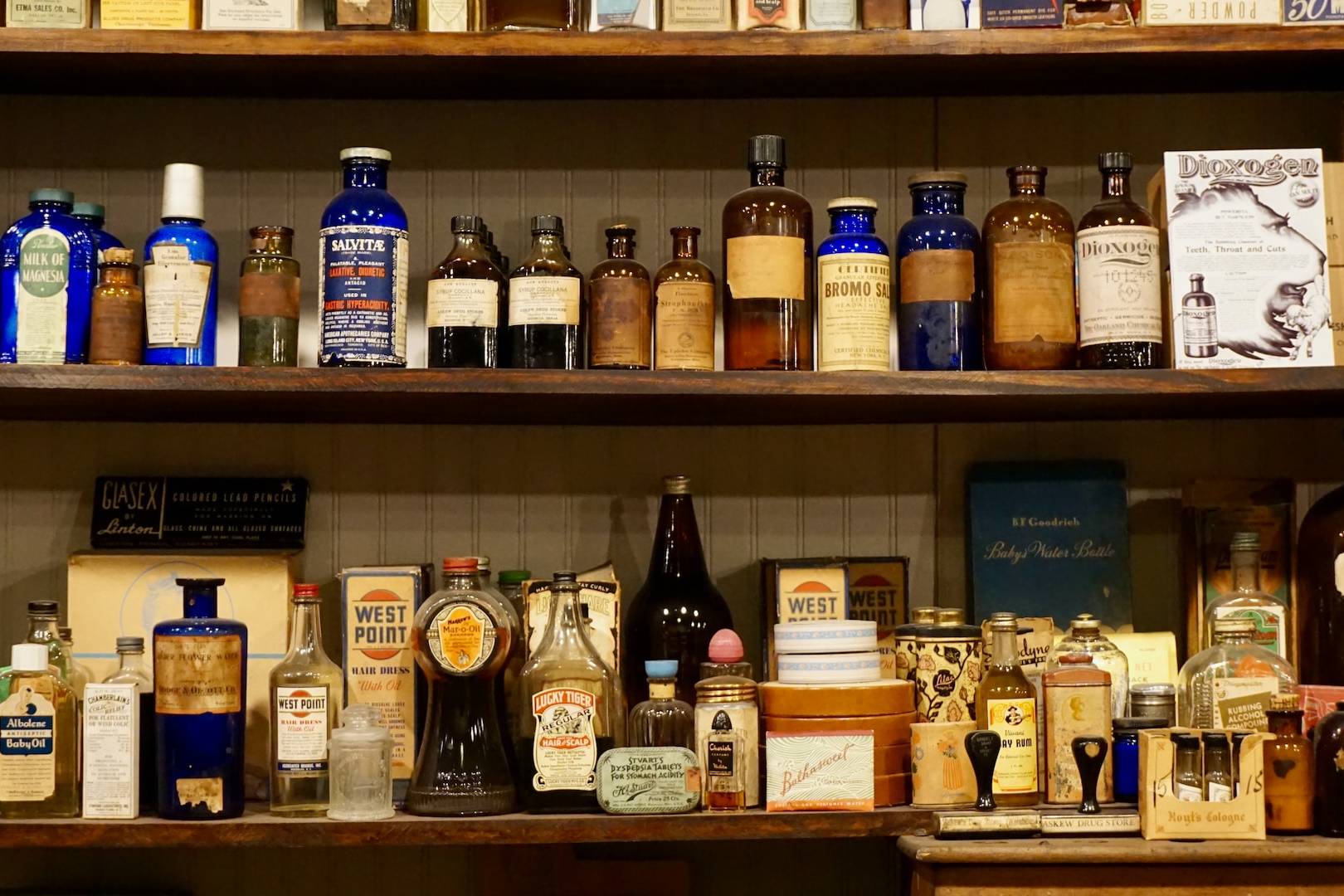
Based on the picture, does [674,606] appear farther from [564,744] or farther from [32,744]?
[32,744]

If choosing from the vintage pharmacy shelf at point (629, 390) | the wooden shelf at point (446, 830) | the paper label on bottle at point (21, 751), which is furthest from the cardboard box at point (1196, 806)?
the paper label on bottle at point (21, 751)

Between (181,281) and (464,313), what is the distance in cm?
33

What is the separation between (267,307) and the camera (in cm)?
174

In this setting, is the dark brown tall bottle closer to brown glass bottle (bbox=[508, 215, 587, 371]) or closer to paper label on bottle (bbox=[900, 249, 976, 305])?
brown glass bottle (bbox=[508, 215, 587, 371])

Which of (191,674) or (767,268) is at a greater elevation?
(767,268)

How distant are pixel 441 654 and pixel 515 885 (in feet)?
1.34

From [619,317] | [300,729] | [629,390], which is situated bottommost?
[300,729]

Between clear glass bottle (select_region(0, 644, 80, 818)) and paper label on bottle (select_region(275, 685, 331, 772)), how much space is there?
9.4 inches

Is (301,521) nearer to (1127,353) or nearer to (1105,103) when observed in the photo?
(1127,353)

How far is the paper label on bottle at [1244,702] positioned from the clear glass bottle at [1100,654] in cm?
10

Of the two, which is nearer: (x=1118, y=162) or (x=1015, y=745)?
(x=1015, y=745)

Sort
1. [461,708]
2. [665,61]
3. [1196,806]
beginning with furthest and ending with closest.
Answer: [665,61] → [461,708] → [1196,806]

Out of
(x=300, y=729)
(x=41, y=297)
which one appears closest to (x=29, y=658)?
(x=300, y=729)

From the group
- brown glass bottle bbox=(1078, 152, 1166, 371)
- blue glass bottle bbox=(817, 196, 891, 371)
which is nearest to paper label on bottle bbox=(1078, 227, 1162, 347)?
brown glass bottle bbox=(1078, 152, 1166, 371)
